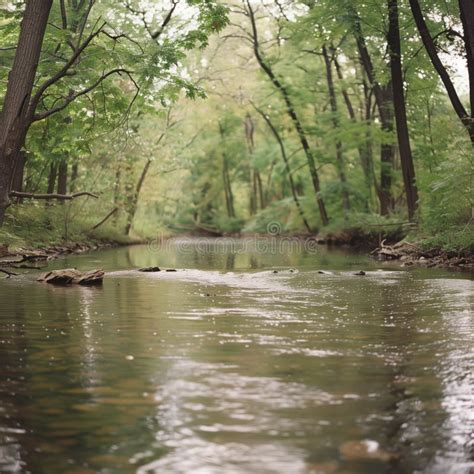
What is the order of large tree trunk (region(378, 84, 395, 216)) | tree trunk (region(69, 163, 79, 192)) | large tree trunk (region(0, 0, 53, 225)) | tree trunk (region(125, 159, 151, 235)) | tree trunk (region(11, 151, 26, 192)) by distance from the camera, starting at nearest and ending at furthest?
large tree trunk (region(0, 0, 53, 225)) → tree trunk (region(11, 151, 26, 192)) → large tree trunk (region(378, 84, 395, 216)) → tree trunk (region(69, 163, 79, 192)) → tree trunk (region(125, 159, 151, 235))

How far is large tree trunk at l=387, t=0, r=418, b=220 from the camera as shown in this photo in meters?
20.3

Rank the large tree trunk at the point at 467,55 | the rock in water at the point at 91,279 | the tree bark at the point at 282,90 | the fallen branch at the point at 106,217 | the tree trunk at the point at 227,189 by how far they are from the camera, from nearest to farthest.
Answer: the rock in water at the point at 91,279 < the large tree trunk at the point at 467,55 < the fallen branch at the point at 106,217 < the tree bark at the point at 282,90 < the tree trunk at the point at 227,189

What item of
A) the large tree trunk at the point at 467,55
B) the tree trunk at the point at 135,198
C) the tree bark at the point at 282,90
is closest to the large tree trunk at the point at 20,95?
the large tree trunk at the point at 467,55

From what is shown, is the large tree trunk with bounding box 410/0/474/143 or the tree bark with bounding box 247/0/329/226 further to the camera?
the tree bark with bounding box 247/0/329/226

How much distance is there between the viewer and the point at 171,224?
6138cm

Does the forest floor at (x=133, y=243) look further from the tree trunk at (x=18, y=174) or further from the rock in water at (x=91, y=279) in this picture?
the tree trunk at (x=18, y=174)

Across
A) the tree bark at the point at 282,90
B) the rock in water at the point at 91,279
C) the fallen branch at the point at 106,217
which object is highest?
the tree bark at the point at 282,90

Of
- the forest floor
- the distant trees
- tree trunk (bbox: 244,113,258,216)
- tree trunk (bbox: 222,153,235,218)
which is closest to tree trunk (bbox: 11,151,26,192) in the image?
the forest floor

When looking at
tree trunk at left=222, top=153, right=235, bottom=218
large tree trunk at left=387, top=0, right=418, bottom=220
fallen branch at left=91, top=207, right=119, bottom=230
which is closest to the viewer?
large tree trunk at left=387, top=0, right=418, bottom=220

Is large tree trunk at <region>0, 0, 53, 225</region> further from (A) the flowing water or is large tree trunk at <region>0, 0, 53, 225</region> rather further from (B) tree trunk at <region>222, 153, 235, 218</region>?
(B) tree trunk at <region>222, 153, 235, 218</region>

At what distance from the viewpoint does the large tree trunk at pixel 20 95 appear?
932cm

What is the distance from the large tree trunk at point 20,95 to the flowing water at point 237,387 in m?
1.96

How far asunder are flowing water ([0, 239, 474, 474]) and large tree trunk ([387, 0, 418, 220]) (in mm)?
12564

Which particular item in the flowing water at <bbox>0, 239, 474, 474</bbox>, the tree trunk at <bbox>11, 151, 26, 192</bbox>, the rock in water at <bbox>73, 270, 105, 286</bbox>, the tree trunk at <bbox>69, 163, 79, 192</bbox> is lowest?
the flowing water at <bbox>0, 239, 474, 474</bbox>
